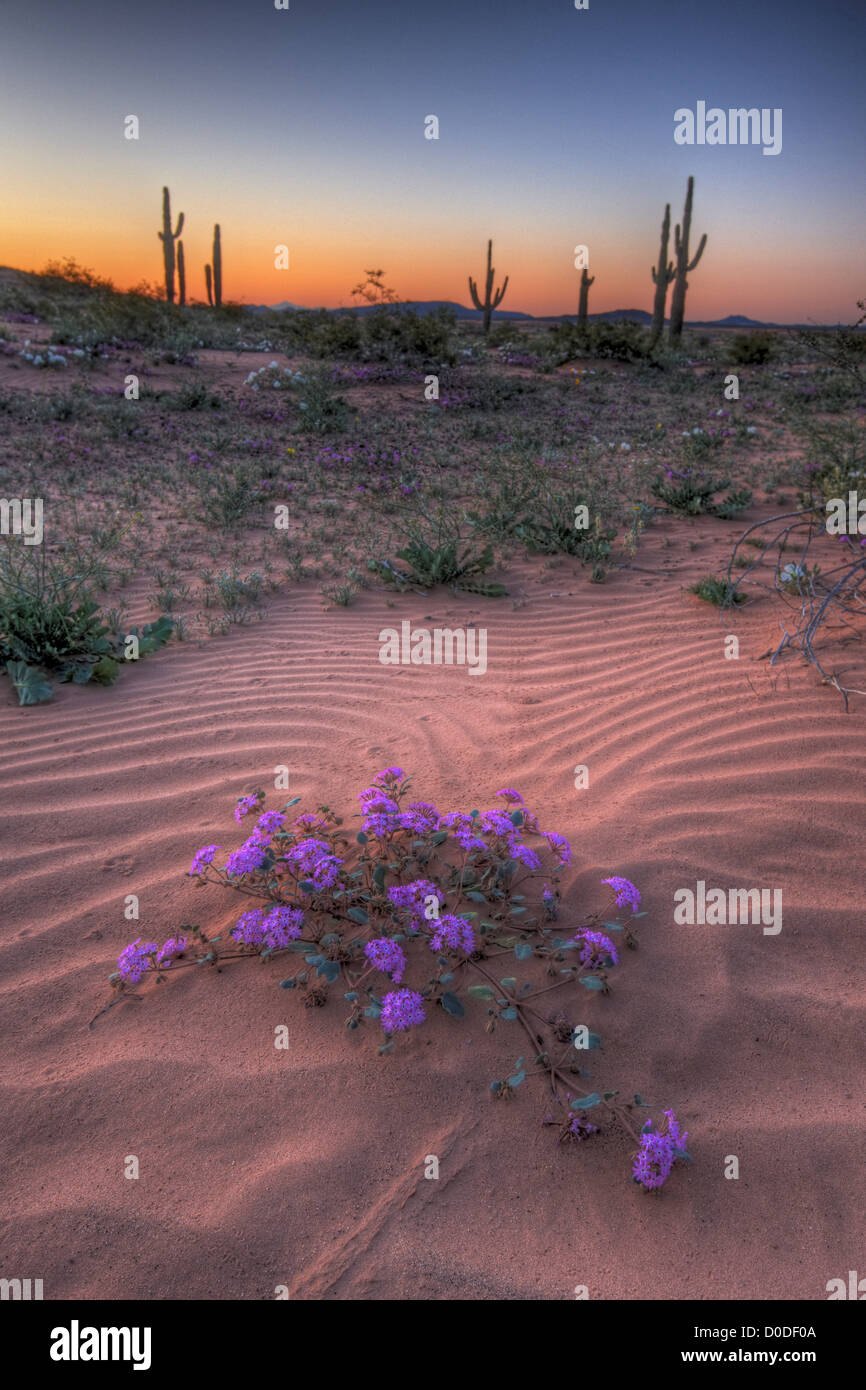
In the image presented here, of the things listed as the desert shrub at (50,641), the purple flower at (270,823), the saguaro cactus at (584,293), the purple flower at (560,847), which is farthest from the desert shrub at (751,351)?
the purple flower at (270,823)

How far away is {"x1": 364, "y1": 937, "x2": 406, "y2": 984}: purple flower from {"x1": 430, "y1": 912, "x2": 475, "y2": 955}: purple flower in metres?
0.11

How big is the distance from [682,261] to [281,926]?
25.8 meters

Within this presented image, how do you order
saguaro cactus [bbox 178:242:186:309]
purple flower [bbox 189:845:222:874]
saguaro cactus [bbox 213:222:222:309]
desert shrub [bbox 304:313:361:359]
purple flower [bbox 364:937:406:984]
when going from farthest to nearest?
1. saguaro cactus [bbox 213:222:222:309]
2. saguaro cactus [bbox 178:242:186:309]
3. desert shrub [bbox 304:313:361:359]
4. purple flower [bbox 189:845:222:874]
5. purple flower [bbox 364:937:406:984]

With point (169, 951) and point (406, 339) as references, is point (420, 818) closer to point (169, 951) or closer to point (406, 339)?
point (169, 951)

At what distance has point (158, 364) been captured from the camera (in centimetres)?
1353

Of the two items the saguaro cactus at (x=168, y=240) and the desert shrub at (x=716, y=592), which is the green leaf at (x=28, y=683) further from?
the saguaro cactus at (x=168, y=240)

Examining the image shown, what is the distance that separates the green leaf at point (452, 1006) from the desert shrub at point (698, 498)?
6040mm

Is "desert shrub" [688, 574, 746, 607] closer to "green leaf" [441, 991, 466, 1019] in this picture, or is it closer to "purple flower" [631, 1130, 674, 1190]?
"green leaf" [441, 991, 466, 1019]

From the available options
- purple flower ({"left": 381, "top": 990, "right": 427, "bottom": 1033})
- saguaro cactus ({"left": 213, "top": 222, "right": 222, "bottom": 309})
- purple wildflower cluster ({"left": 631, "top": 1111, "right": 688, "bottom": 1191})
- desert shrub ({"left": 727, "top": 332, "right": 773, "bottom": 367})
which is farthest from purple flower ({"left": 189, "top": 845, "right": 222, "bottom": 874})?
saguaro cactus ({"left": 213, "top": 222, "right": 222, "bottom": 309})

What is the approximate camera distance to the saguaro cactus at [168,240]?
2478 cm

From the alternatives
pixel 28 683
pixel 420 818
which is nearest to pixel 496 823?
pixel 420 818

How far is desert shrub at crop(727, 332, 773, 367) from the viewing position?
1983cm
